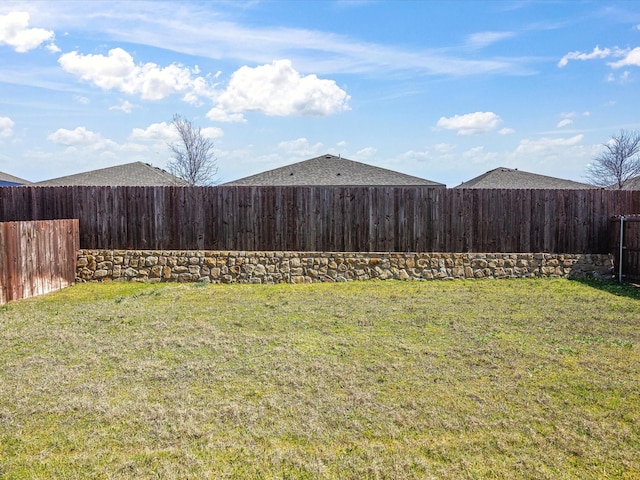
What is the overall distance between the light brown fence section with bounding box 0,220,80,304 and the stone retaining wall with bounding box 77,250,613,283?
1.79 metres

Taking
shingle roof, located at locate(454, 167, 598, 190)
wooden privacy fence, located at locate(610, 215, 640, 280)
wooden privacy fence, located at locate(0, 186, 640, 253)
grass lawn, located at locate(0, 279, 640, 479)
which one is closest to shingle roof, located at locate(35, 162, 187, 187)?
wooden privacy fence, located at locate(0, 186, 640, 253)

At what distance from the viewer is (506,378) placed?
489cm

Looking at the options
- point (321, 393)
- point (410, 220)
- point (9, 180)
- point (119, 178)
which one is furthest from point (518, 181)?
point (9, 180)

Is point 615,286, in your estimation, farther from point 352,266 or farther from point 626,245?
point 352,266

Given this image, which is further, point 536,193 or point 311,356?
point 536,193

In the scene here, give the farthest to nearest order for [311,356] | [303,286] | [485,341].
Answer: [303,286]
[485,341]
[311,356]

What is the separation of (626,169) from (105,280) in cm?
3341

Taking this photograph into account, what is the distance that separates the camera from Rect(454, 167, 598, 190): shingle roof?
870 inches

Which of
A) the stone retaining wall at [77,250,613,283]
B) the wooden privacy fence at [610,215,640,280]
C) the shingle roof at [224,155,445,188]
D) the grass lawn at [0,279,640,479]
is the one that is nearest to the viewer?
the grass lawn at [0,279,640,479]

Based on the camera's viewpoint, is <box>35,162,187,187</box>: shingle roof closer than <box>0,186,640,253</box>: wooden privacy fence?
No

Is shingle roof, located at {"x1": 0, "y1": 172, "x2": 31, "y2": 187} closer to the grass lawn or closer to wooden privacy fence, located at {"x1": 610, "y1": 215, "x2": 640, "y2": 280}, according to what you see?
the grass lawn

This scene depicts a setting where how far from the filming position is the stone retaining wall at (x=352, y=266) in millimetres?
11859

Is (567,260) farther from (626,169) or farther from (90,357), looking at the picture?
(626,169)

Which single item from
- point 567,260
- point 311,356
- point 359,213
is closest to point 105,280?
point 359,213
